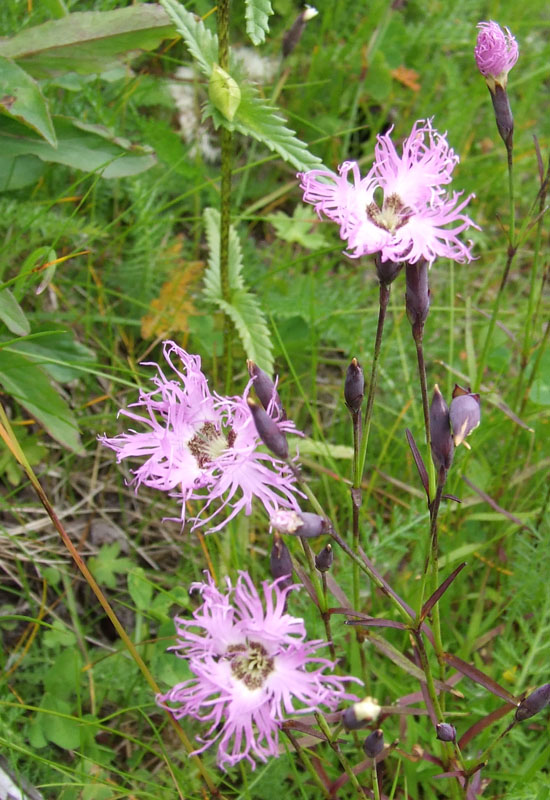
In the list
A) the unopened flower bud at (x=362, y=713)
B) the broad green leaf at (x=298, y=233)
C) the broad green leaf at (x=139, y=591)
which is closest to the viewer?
the unopened flower bud at (x=362, y=713)

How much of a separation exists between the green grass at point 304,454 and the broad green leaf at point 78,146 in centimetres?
12

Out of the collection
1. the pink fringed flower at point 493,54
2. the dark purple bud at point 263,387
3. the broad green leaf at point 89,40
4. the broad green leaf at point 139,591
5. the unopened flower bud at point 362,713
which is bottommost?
the broad green leaf at point 139,591

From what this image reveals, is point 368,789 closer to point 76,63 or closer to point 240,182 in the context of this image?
point 76,63

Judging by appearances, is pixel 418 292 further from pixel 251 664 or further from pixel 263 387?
pixel 251 664

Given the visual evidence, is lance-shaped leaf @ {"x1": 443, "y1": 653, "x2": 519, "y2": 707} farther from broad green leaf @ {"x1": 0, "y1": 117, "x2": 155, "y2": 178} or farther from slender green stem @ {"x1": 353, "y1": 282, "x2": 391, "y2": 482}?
broad green leaf @ {"x1": 0, "y1": 117, "x2": 155, "y2": 178}

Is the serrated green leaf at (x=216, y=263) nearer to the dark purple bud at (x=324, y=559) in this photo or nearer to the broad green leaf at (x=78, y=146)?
the broad green leaf at (x=78, y=146)

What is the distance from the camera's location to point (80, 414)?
2297 mm

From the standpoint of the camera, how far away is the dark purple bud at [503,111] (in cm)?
158

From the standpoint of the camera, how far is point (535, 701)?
1.30 metres

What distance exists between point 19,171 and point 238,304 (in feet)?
2.42

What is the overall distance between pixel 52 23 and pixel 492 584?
1952mm

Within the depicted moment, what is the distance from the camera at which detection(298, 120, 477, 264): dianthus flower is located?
122cm

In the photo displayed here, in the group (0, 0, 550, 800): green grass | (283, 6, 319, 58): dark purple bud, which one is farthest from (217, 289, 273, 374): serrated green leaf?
(283, 6, 319, 58): dark purple bud

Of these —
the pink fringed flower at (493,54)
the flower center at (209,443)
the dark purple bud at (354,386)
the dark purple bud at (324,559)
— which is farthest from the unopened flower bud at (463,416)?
the pink fringed flower at (493,54)
